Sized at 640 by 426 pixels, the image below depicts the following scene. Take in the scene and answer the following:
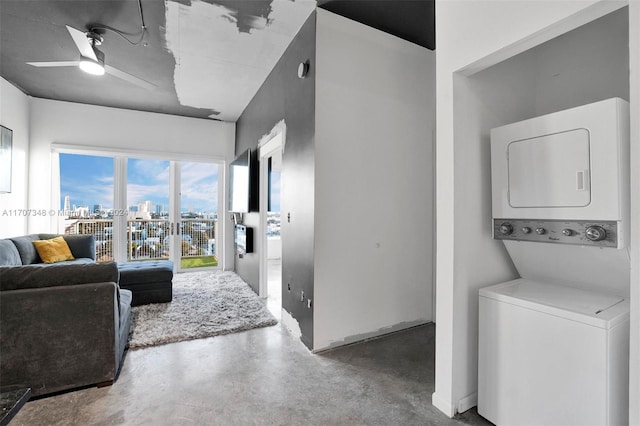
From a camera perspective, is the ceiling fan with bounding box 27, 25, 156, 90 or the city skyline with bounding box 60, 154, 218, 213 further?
the city skyline with bounding box 60, 154, 218, 213

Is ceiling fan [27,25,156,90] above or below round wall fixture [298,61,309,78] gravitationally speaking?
above

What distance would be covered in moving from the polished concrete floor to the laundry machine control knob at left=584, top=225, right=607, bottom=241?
3.95ft

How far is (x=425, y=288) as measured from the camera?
10.5 feet

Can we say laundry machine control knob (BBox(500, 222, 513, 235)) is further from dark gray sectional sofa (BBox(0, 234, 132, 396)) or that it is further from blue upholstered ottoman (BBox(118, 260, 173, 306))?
blue upholstered ottoman (BBox(118, 260, 173, 306))

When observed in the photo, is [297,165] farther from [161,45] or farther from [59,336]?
[59,336]

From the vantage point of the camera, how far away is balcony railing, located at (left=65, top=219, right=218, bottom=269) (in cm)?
519

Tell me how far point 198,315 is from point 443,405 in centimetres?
260

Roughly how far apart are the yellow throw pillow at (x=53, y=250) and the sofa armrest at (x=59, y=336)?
2.72 meters

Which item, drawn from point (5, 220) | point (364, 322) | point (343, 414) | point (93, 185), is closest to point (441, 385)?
point (343, 414)

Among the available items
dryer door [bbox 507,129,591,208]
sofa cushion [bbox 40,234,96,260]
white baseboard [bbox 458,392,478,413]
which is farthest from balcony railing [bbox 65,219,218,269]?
dryer door [bbox 507,129,591,208]

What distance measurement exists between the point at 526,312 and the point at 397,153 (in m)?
1.85

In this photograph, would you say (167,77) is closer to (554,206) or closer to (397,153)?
(397,153)

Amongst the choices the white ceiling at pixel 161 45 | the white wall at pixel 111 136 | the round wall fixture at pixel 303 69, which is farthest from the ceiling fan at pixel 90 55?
the white wall at pixel 111 136

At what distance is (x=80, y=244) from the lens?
4434mm
